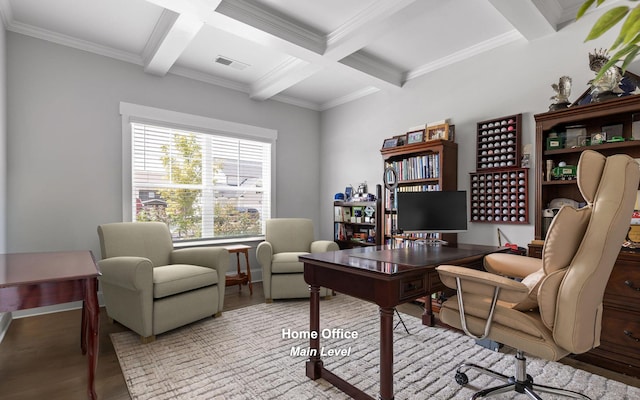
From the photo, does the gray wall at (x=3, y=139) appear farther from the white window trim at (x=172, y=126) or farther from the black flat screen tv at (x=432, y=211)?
the black flat screen tv at (x=432, y=211)

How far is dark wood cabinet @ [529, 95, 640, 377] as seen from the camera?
218 cm

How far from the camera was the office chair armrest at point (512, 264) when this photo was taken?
206 cm

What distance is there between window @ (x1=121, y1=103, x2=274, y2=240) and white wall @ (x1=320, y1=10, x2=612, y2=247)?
4.40ft

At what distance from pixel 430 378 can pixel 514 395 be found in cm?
46

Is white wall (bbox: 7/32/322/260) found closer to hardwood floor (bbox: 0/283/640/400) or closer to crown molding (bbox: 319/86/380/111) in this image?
hardwood floor (bbox: 0/283/640/400)

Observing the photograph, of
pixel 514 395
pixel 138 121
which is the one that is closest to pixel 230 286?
pixel 138 121

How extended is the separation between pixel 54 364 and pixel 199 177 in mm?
2514

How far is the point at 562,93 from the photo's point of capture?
274 cm

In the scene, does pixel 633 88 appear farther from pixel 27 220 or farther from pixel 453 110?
pixel 27 220

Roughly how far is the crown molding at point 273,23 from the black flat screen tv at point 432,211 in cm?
171

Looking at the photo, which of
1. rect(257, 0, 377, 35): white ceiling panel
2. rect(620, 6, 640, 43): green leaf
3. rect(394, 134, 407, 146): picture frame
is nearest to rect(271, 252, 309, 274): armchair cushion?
rect(394, 134, 407, 146): picture frame

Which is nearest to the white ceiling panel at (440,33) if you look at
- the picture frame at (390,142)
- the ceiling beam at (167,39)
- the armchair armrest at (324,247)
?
the picture frame at (390,142)

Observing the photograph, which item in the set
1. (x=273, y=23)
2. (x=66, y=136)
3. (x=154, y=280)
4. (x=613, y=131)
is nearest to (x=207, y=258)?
(x=154, y=280)

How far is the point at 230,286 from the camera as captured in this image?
14.2 feet
